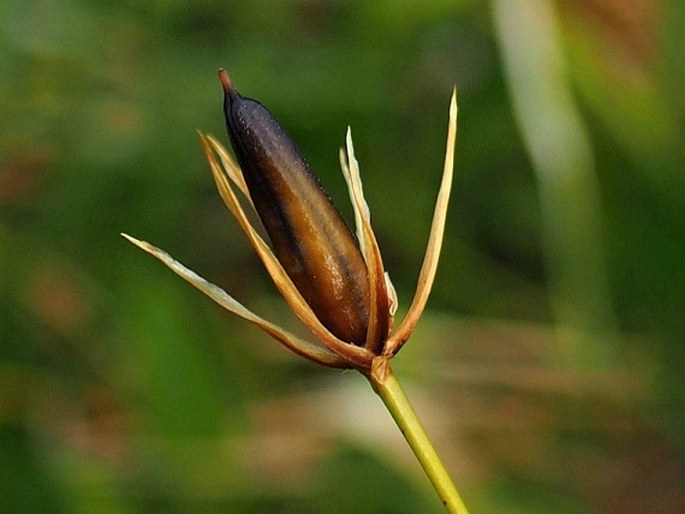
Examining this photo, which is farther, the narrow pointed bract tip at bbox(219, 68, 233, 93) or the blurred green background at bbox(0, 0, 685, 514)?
the blurred green background at bbox(0, 0, 685, 514)

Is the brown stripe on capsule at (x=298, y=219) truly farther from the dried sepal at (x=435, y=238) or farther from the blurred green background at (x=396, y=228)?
the blurred green background at (x=396, y=228)

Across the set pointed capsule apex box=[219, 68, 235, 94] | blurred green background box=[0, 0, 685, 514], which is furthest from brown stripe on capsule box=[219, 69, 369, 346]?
blurred green background box=[0, 0, 685, 514]

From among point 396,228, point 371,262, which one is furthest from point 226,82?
point 396,228

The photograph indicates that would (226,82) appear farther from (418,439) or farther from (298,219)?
(418,439)

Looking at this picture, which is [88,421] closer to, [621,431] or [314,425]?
[314,425]

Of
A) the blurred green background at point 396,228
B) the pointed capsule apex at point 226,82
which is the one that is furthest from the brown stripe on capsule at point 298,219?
the blurred green background at point 396,228

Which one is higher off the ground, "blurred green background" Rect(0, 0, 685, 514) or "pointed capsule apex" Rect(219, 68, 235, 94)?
"blurred green background" Rect(0, 0, 685, 514)

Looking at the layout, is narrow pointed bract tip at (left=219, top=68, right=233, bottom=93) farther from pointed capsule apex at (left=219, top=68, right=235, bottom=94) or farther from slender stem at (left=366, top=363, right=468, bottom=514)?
slender stem at (left=366, top=363, right=468, bottom=514)

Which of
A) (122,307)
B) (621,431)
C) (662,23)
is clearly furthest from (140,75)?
(621,431)
